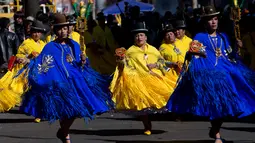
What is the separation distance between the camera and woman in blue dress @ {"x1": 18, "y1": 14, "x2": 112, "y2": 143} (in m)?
10.6

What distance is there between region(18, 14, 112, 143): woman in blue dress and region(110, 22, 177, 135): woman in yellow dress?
6.39 feet

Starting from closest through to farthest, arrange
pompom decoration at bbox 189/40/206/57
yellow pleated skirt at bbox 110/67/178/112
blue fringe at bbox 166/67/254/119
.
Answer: blue fringe at bbox 166/67/254/119
pompom decoration at bbox 189/40/206/57
yellow pleated skirt at bbox 110/67/178/112

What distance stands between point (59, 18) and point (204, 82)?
79.8 inches

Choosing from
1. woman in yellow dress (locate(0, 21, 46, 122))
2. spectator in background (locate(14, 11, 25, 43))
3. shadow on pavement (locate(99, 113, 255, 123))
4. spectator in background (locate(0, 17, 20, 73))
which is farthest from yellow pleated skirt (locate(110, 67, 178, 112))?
spectator in background (locate(14, 11, 25, 43))

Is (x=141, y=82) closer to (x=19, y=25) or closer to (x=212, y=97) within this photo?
(x=212, y=97)

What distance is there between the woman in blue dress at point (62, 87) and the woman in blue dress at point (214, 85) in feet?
3.48

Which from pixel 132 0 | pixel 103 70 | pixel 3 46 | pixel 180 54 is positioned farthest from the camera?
pixel 132 0

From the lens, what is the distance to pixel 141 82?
1315 centimetres

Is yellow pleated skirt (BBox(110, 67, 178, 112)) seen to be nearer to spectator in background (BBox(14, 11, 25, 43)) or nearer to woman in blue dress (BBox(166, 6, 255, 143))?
woman in blue dress (BBox(166, 6, 255, 143))

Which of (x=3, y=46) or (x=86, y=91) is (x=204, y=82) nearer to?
(x=86, y=91)

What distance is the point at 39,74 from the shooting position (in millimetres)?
10828

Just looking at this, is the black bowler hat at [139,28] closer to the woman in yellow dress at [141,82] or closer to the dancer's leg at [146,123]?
the woman in yellow dress at [141,82]

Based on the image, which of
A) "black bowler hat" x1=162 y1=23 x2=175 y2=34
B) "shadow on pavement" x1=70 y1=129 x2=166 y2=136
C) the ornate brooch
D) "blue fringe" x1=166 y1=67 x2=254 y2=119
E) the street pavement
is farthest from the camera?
"black bowler hat" x1=162 y1=23 x2=175 y2=34

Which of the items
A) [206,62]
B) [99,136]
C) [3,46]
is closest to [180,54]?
[99,136]
